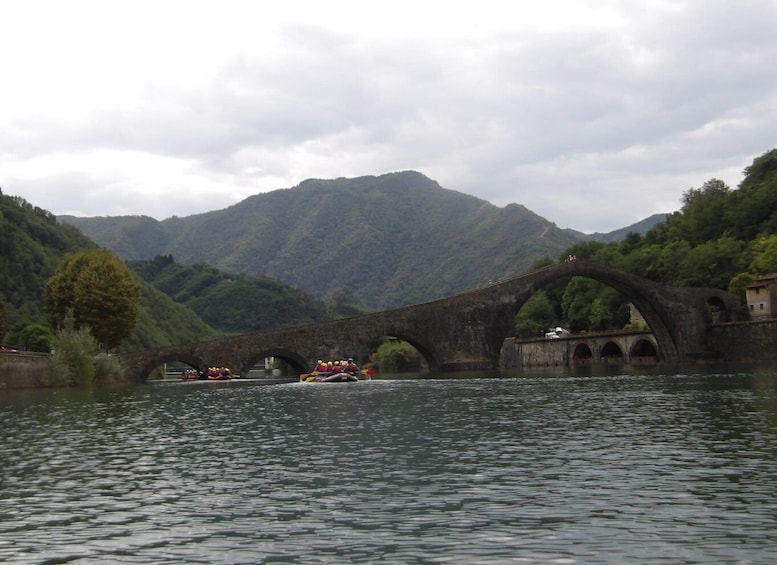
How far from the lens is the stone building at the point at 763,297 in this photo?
85.1 meters

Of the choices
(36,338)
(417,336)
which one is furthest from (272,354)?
(36,338)

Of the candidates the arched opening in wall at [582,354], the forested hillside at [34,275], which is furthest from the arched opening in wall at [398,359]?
the forested hillside at [34,275]

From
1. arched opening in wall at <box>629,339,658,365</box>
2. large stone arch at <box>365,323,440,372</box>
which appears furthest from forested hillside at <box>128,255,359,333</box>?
large stone arch at <box>365,323,440,372</box>

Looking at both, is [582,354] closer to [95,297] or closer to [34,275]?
[95,297]

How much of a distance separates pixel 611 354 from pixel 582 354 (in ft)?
16.3

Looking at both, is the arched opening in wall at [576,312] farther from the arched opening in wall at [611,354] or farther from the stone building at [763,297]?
the stone building at [763,297]

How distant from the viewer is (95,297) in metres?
67.9

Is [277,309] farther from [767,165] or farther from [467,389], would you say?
[467,389]

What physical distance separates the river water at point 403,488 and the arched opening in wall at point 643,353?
7102cm

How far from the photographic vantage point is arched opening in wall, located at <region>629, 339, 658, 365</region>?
99.4 m

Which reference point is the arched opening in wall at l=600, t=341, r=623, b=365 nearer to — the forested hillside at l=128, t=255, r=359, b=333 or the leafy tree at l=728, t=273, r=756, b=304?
the leafy tree at l=728, t=273, r=756, b=304

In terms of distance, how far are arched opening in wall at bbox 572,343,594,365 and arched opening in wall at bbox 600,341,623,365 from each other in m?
1.95

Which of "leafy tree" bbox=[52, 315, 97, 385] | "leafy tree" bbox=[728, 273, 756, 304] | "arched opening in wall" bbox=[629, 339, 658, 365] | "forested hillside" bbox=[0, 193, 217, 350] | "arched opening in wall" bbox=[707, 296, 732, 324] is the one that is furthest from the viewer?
"arched opening in wall" bbox=[629, 339, 658, 365]

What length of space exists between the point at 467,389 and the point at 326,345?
1048 inches
